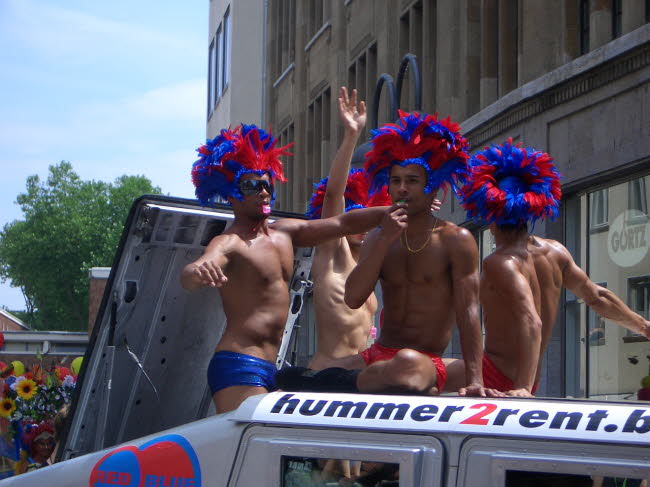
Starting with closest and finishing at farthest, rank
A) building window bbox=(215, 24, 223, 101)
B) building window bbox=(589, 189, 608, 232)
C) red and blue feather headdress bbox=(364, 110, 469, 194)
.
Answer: red and blue feather headdress bbox=(364, 110, 469, 194) → building window bbox=(589, 189, 608, 232) → building window bbox=(215, 24, 223, 101)

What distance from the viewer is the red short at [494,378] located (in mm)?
5312

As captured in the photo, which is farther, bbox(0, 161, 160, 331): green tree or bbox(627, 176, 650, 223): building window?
bbox(0, 161, 160, 331): green tree

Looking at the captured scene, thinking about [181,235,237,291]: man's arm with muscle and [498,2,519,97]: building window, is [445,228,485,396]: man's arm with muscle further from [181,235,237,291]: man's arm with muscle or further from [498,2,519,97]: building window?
[498,2,519,97]: building window

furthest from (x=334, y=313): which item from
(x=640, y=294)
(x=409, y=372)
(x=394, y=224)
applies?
(x=640, y=294)

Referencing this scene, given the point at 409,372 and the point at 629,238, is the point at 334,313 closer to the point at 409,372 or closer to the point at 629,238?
the point at 409,372

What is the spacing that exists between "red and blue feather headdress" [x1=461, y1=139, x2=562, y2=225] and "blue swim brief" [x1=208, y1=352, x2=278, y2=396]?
132cm

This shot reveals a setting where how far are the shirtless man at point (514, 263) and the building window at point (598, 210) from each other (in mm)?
7132

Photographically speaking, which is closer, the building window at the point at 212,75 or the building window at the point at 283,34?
the building window at the point at 283,34

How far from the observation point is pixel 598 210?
1271 centimetres

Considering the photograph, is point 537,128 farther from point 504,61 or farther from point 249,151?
point 249,151

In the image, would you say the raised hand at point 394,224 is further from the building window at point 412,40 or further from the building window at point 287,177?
the building window at point 287,177

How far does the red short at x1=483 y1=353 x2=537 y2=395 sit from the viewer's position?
5.31m

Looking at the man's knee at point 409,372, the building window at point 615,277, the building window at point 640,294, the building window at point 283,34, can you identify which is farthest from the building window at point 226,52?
the man's knee at point 409,372

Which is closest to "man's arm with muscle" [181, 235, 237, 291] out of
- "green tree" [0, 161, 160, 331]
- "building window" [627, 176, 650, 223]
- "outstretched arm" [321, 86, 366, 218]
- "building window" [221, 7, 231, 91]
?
"outstretched arm" [321, 86, 366, 218]
